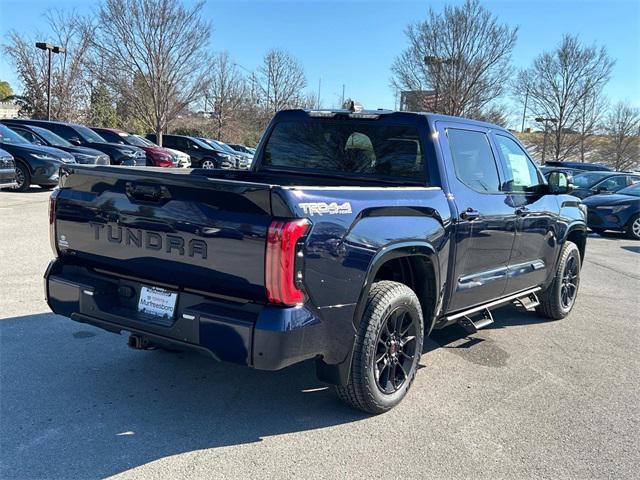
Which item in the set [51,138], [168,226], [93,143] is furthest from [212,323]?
[93,143]

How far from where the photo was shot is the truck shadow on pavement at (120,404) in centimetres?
305

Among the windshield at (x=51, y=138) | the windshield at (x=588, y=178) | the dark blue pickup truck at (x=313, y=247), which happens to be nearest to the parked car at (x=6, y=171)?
the windshield at (x=51, y=138)

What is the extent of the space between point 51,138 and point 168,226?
48.3ft

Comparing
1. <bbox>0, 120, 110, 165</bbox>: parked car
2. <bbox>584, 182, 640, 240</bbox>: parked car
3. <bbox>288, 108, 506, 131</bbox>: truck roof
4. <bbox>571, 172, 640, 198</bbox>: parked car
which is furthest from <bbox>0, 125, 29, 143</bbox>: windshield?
<bbox>571, 172, 640, 198</bbox>: parked car

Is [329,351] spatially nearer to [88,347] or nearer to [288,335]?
[288,335]

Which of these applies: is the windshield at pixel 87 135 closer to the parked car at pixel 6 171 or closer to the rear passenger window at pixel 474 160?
the parked car at pixel 6 171

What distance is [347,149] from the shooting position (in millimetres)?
4613

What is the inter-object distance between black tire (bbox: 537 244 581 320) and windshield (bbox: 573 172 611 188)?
11.9m

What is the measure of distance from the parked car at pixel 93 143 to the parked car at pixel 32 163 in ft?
10.0

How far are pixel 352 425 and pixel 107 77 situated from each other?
27473mm

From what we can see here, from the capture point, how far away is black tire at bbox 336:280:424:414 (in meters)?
3.44

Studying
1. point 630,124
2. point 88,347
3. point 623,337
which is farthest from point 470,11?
point 88,347

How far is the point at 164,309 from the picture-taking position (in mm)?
3266

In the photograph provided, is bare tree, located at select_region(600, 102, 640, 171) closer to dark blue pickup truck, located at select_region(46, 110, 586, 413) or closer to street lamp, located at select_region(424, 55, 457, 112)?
street lamp, located at select_region(424, 55, 457, 112)
